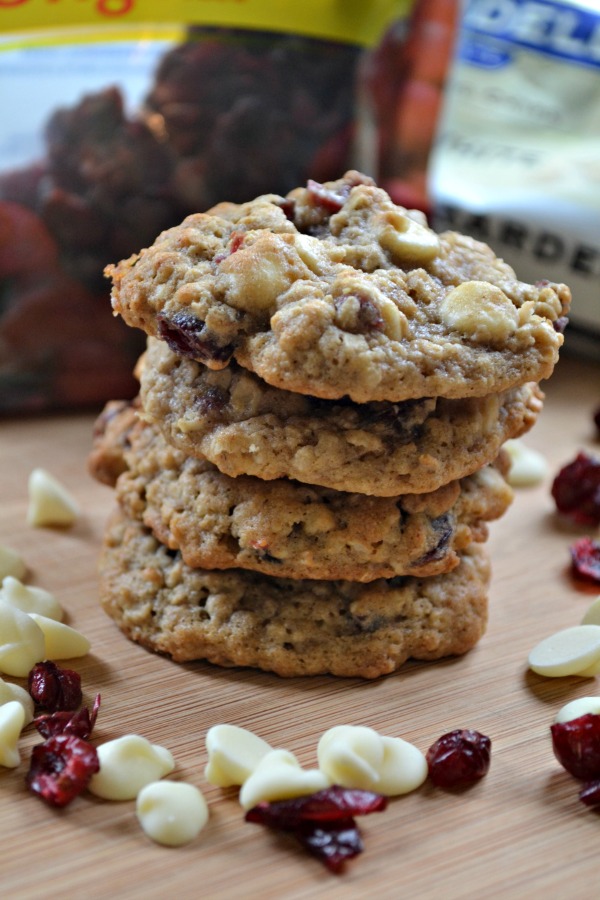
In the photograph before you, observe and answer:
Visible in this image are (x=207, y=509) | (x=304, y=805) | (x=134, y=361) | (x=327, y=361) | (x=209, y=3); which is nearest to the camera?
(x=304, y=805)

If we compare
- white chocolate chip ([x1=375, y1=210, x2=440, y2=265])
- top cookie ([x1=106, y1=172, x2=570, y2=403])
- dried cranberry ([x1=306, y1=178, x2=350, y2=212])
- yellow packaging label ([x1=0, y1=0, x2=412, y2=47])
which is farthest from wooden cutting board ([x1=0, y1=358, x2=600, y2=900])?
yellow packaging label ([x1=0, y1=0, x2=412, y2=47])

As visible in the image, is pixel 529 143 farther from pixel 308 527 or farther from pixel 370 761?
pixel 370 761

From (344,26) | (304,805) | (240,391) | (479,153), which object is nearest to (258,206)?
(240,391)

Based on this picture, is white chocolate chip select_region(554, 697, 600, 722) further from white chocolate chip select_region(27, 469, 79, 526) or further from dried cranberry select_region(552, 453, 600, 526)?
white chocolate chip select_region(27, 469, 79, 526)

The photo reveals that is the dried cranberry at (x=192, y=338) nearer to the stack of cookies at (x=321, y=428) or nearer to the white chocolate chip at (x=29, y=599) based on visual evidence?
the stack of cookies at (x=321, y=428)

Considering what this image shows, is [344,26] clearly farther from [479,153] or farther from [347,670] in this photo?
[347,670]

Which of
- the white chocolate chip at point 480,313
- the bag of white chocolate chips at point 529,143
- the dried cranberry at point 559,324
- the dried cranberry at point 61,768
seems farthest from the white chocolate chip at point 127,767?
the bag of white chocolate chips at point 529,143
